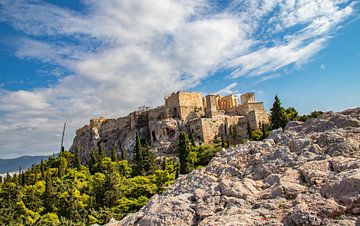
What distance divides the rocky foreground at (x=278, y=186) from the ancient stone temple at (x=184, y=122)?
27790 millimetres

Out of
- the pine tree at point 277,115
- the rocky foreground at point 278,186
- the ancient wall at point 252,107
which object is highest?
the ancient wall at point 252,107

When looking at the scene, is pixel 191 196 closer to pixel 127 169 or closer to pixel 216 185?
pixel 216 185

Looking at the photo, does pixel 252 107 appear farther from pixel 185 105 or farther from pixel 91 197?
pixel 91 197

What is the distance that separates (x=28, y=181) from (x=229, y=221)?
39571 mm

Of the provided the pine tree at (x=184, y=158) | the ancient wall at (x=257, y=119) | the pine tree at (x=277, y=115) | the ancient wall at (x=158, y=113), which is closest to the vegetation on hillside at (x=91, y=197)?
the pine tree at (x=184, y=158)

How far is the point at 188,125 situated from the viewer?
48.2 m

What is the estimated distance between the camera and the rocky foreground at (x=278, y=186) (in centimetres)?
913

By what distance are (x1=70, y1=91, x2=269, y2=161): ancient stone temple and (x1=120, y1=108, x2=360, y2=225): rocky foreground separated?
27.8 meters

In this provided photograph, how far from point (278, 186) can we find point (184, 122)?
38.5 metres

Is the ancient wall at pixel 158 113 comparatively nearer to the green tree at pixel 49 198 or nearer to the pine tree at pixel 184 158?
the pine tree at pixel 184 158

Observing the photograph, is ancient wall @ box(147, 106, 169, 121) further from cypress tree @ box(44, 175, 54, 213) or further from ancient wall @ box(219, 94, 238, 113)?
cypress tree @ box(44, 175, 54, 213)

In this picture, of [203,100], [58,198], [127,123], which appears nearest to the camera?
[58,198]

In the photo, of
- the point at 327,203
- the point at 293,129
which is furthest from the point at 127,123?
the point at 327,203

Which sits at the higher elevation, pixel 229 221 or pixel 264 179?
pixel 264 179
